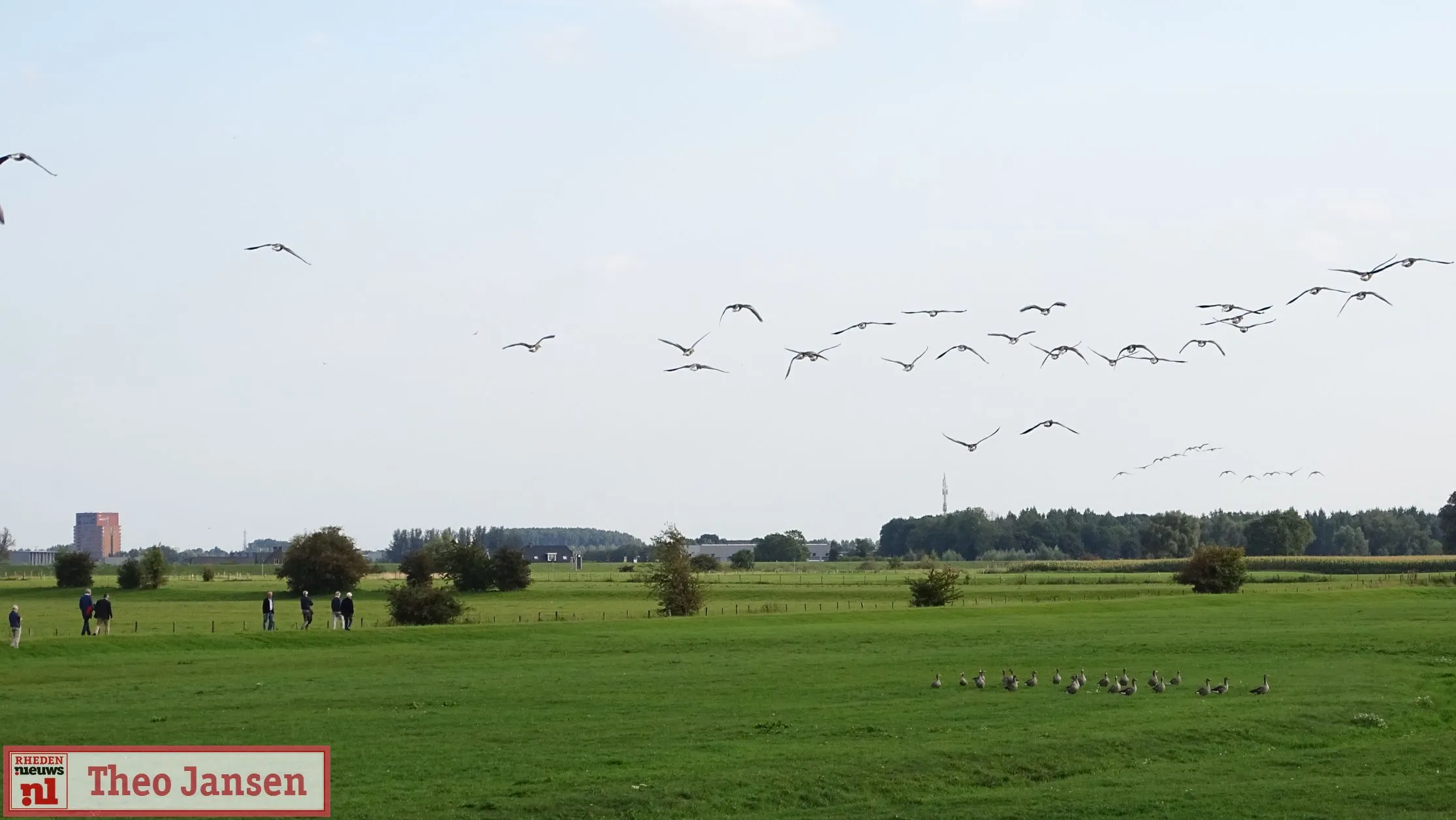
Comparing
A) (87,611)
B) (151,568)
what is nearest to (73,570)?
(151,568)

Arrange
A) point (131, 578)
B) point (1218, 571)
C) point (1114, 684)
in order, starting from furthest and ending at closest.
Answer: point (131, 578), point (1218, 571), point (1114, 684)

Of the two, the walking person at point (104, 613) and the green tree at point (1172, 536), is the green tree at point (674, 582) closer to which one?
the walking person at point (104, 613)

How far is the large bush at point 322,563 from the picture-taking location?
101500 millimetres

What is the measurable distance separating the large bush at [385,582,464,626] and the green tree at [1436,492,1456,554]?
151 meters

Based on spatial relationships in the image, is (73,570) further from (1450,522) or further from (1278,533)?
(1450,522)

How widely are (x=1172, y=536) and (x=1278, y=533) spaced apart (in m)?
18.2

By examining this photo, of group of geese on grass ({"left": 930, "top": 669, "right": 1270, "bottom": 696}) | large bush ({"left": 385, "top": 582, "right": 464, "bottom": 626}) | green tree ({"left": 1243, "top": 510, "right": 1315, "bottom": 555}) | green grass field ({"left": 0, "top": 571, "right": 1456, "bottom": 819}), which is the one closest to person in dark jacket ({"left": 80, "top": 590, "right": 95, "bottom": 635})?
green grass field ({"left": 0, "top": 571, "right": 1456, "bottom": 819})

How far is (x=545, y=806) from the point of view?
67.8ft

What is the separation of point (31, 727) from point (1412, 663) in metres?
35.7

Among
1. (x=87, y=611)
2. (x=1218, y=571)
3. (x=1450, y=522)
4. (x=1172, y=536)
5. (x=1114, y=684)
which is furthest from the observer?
(x=1172, y=536)

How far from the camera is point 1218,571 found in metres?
90.8

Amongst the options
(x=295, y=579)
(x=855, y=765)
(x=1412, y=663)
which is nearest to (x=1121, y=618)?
(x=1412, y=663)

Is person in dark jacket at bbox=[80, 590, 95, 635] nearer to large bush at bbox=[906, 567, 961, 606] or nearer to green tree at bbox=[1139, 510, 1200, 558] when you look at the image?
large bush at bbox=[906, 567, 961, 606]

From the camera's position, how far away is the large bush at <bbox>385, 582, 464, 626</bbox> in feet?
217
